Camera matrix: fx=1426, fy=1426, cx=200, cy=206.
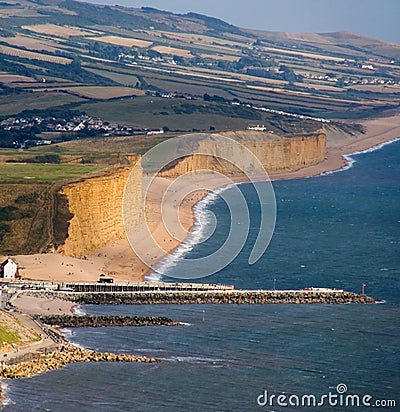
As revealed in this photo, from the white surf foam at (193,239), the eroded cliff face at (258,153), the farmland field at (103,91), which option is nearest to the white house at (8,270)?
the white surf foam at (193,239)

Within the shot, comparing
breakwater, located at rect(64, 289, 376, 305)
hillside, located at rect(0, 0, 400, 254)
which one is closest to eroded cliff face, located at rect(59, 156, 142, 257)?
hillside, located at rect(0, 0, 400, 254)

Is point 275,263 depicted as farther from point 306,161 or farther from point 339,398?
point 306,161

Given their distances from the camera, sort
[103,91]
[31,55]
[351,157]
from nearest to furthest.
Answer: [351,157] → [103,91] → [31,55]

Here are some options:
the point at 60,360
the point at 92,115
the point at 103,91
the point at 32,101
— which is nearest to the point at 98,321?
the point at 60,360

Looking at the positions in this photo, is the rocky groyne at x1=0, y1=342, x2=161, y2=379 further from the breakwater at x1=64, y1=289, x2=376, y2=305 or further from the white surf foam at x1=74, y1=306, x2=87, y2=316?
the breakwater at x1=64, y1=289, x2=376, y2=305

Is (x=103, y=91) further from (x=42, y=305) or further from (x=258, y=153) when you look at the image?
(x=42, y=305)

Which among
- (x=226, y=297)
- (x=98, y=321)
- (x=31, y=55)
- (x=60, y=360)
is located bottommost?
(x=98, y=321)

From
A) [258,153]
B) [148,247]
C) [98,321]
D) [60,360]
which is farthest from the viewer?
[258,153]
